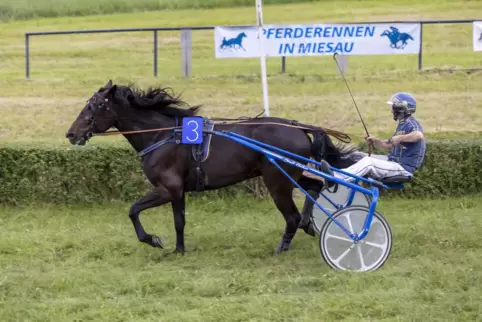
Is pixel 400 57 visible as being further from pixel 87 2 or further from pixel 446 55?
pixel 87 2

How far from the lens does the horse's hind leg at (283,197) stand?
27.7 ft

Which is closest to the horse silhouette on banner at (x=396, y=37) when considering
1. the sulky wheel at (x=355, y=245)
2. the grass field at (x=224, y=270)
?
the grass field at (x=224, y=270)

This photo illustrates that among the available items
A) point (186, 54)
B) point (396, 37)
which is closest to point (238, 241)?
point (396, 37)

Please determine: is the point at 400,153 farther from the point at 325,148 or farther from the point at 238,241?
the point at 238,241

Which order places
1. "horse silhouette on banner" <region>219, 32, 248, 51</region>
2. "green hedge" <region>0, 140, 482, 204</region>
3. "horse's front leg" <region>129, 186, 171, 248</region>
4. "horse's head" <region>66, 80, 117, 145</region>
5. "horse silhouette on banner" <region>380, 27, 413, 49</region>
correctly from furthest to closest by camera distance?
"horse silhouette on banner" <region>219, 32, 248, 51</region> → "horse silhouette on banner" <region>380, 27, 413, 49</region> → "green hedge" <region>0, 140, 482, 204</region> → "horse's head" <region>66, 80, 117, 145</region> → "horse's front leg" <region>129, 186, 171, 248</region>

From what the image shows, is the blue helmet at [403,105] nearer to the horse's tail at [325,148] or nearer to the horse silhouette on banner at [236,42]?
the horse's tail at [325,148]

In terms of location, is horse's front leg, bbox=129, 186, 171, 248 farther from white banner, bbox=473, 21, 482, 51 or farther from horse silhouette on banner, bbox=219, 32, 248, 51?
white banner, bbox=473, 21, 482, 51

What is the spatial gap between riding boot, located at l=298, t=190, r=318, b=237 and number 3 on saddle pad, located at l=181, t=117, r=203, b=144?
1.27 meters

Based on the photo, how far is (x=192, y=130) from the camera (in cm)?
838

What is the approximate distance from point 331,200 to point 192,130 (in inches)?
66.4

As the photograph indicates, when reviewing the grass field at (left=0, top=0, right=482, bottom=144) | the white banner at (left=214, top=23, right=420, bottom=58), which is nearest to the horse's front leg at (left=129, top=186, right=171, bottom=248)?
the grass field at (left=0, top=0, right=482, bottom=144)

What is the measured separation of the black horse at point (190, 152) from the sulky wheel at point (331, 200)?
0.50m

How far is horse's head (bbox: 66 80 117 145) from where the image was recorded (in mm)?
8492

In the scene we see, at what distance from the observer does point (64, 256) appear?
8.45m
